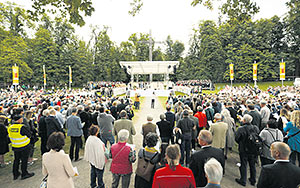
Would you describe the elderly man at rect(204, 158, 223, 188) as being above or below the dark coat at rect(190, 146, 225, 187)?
above

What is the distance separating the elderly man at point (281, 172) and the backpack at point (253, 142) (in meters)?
1.65

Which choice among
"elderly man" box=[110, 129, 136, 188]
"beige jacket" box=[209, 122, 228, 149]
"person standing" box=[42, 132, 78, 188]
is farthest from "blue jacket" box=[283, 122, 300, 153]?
"person standing" box=[42, 132, 78, 188]

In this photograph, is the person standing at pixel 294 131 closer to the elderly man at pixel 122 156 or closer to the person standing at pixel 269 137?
the person standing at pixel 269 137

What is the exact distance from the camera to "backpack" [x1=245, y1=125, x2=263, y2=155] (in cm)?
400

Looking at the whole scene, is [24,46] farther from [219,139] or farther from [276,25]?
[276,25]

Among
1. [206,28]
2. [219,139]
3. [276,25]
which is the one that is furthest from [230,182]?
[276,25]

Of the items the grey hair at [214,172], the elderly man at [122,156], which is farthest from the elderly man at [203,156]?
the elderly man at [122,156]

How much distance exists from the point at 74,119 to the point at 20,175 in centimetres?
197

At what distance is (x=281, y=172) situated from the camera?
2.39 meters

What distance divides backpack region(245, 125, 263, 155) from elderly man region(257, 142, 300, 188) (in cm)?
165

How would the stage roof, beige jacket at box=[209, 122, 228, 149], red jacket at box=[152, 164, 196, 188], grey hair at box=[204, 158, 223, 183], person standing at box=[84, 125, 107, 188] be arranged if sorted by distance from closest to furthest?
grey hair at box=[204, 158, 223, 183] → red jacket at box=[152, 164, 196, 188] → person standing at box=[84, 125, 107, 188] → beige jacket at box=[209, 122, 228, 149] → the stage roof

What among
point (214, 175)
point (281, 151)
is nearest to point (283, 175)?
point (281, 151)

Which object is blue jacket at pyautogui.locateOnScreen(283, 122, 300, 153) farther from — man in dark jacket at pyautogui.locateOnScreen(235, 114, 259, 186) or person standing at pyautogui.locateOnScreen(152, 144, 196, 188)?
person standing at pyautogui.locateOnScreen(152, 144, 196, 188)

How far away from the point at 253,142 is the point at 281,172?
5.67ft
